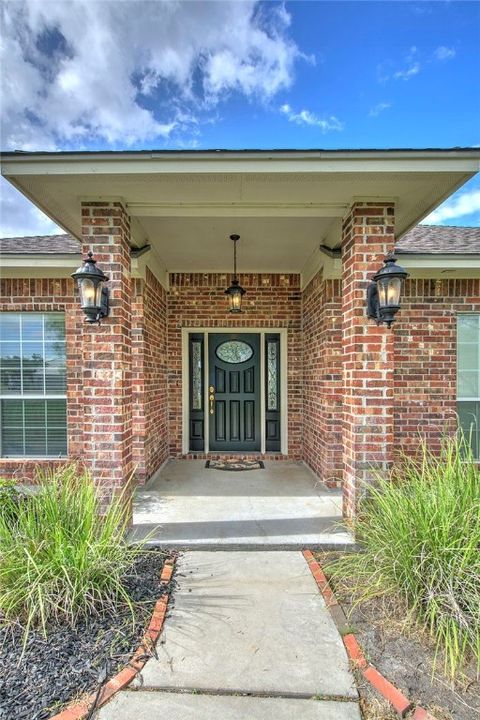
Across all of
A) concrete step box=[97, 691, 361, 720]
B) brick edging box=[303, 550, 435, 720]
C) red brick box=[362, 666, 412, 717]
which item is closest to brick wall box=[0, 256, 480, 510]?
brick edging box=[303, 550, 435, 720]

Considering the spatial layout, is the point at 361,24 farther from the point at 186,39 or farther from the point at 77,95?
the point at 77,95

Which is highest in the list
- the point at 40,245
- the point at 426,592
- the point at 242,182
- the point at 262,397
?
the point at 40,245

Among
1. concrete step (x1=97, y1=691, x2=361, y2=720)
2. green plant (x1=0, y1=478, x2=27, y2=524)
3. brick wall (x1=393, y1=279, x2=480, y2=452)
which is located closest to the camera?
concrete step (x1=97, y1=691, x2=361, y2=720)

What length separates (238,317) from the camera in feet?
18.6

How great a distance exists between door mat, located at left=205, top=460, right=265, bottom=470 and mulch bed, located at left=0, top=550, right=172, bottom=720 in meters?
3.09

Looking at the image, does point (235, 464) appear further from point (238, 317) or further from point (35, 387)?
point (35, 387)

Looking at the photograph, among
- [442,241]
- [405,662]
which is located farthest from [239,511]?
[442,241]

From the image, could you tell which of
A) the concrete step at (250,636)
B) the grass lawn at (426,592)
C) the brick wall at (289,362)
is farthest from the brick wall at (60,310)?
the grass lawn at (426,592)

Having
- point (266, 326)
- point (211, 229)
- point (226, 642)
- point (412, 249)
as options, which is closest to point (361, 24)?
point (412, 249)

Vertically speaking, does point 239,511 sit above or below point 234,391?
below

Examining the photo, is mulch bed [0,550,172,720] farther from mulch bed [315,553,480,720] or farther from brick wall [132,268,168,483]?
brick wall [132,268,168,483]

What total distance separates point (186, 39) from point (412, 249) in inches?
161

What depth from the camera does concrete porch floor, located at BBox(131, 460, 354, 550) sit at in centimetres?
295

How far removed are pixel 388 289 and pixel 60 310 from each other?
3.87 meters
